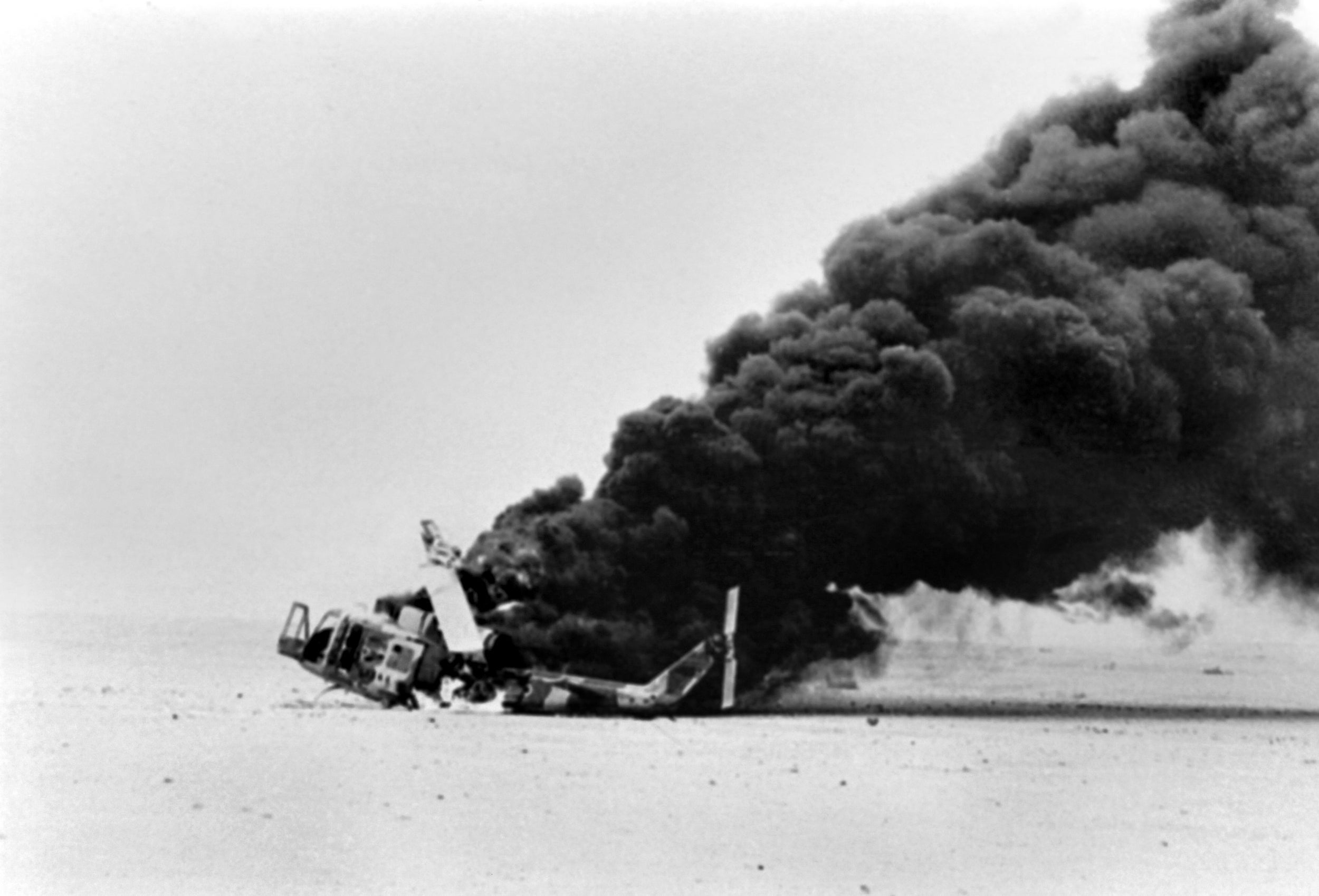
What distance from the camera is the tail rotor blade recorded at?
87.7 feet

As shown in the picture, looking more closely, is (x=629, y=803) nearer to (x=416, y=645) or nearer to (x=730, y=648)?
(x=416, y=645)

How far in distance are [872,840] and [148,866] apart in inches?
327

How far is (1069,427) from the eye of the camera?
2991cm

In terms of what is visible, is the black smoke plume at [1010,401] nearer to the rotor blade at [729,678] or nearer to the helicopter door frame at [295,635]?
the rotor blade at [729,678]

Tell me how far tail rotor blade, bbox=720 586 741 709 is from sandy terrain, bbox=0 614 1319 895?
1.70ft

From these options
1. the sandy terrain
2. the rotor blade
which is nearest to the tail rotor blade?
the rotor blade

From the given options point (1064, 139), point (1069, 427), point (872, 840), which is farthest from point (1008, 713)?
point (872, 840)

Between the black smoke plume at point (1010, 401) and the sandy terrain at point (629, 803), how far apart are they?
2.73m

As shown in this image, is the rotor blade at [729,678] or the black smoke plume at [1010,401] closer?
the rotor blade at [729,678]

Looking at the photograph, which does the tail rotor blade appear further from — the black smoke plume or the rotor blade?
the black smoke plume

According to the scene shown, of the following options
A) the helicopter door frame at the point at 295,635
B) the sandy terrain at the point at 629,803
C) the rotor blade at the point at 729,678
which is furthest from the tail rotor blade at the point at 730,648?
the helicopter door frame at the point at 295,635

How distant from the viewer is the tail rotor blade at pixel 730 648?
26719 mm

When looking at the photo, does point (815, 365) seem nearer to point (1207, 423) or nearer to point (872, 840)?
point (1207, 423)

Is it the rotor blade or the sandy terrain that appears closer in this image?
the sandy terrain
